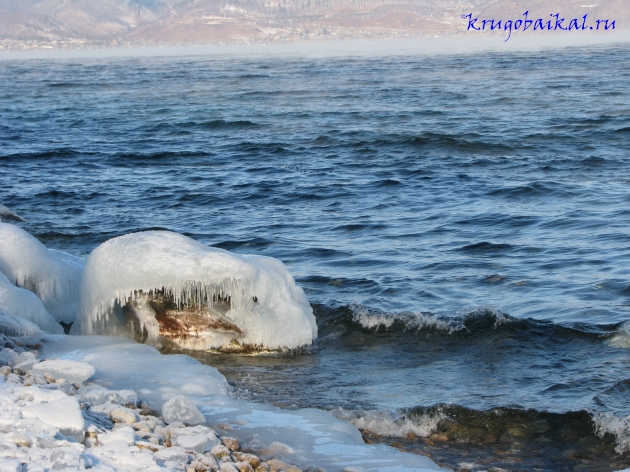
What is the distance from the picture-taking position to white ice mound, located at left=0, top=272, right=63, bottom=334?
24.5 ft

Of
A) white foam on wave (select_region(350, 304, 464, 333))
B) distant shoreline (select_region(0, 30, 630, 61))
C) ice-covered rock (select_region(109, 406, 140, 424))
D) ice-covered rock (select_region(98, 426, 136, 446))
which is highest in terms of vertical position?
distant shoreline (select_region(0, 30, 630, 61))

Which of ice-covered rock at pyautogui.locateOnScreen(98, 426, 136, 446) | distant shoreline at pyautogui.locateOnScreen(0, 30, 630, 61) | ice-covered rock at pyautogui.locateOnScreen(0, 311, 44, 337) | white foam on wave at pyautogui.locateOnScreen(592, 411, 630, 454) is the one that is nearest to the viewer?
ice-covered rock at pyautogui.locateOnScreen(98, 426, 136, 446)

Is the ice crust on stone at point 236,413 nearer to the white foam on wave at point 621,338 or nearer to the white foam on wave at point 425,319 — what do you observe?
the white foam on wave at point 425,319

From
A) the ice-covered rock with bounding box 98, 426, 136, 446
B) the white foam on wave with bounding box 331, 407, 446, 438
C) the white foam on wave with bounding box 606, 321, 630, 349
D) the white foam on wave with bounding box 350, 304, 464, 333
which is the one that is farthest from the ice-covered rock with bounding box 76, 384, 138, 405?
the white foam on wave with bounding box 606, 321, 630, 349

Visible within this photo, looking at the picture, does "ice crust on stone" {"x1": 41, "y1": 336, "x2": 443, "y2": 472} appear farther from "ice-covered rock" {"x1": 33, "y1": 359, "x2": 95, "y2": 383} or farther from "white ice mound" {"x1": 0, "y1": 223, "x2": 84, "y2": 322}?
"white ice mound" {"x1": 0, "y1": 223, "x2": 84, "y2": 322}

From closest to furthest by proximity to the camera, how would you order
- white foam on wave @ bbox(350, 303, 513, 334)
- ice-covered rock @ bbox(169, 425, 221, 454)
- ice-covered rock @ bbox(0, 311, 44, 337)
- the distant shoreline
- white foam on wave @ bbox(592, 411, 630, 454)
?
ice-covered rock @ bbox(169, 425, 221, 454) → white foam on wave @ bbox(592, 411, 630, 454) → ice-covered rock @ bbox(0, 311, 44, 337) → white foam on wave @ bbox(350, 303, 513, 334) → the distant shoreline

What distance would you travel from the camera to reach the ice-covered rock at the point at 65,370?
5.77 metres

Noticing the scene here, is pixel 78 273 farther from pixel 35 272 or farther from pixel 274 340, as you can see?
pixel 274 340

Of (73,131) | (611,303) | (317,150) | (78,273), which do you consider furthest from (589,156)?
(73,131)

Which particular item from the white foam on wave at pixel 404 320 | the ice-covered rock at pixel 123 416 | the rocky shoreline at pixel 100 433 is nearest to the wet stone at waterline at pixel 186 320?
the white foam on wave at pixel 404 320

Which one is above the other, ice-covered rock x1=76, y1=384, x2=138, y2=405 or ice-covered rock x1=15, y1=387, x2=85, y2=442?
ice-covered rock x1=15, y1=387, x2=85, y2=442

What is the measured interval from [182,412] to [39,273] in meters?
3.66

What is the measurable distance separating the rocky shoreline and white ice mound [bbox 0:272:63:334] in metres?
1.85

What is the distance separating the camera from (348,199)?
47.9ft
